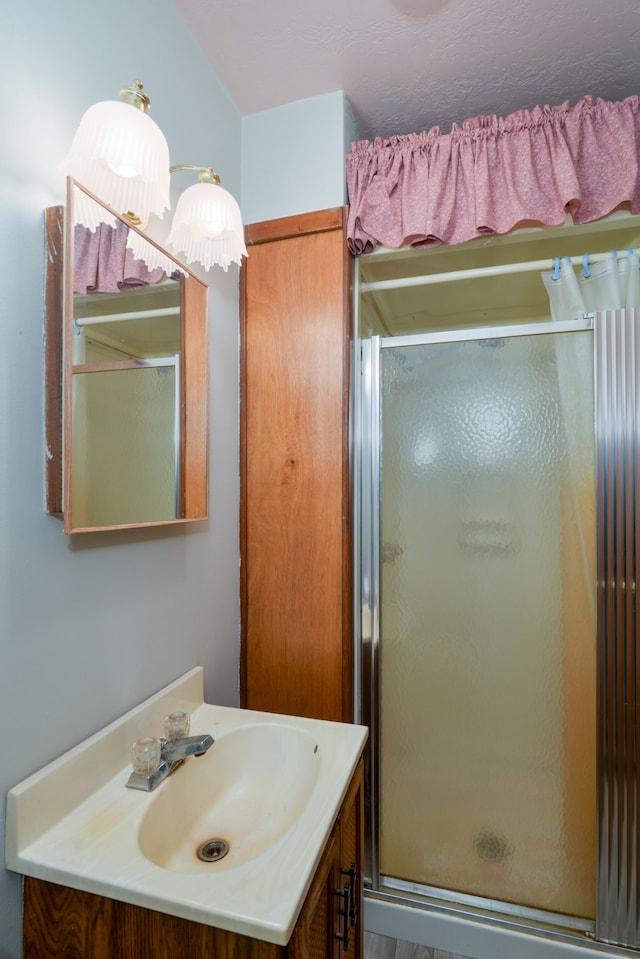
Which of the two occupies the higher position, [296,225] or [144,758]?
[296,225]

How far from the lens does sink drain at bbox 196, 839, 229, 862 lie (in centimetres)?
89

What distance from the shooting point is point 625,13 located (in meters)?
1.16

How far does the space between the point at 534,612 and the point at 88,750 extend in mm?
1166

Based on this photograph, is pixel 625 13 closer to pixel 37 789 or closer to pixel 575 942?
pixel 37 789

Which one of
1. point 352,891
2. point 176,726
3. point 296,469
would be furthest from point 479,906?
point 296,469

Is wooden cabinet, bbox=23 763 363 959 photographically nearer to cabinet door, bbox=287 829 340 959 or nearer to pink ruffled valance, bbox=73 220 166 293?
cabinet door, bbox=287 829 340 959

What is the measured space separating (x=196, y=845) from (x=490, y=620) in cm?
94

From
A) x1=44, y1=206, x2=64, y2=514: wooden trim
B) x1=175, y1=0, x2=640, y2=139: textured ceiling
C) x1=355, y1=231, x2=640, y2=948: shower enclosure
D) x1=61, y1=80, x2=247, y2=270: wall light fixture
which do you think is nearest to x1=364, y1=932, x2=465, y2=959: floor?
x1=355, y1=231, x2=640, y2=948: shower enclosure

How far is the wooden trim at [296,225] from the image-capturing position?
144 centimetres

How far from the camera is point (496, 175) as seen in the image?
1367 millimetres

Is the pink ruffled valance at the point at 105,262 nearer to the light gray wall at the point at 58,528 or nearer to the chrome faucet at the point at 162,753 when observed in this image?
the light gray wall at the point at 58,528

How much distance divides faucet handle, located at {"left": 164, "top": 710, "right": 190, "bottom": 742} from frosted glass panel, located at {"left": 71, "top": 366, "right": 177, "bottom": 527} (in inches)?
16.6

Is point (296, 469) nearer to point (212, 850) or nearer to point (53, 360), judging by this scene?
point (53, 360)

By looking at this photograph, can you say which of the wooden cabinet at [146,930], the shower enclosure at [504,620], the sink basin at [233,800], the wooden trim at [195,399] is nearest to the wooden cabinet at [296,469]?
the shower enclosure at [504,620]
